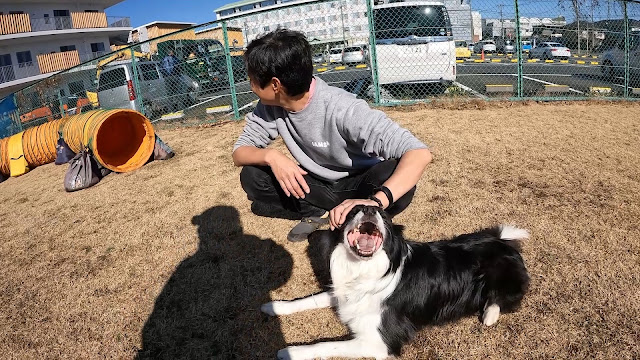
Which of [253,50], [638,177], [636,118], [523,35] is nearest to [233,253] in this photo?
[253,50]

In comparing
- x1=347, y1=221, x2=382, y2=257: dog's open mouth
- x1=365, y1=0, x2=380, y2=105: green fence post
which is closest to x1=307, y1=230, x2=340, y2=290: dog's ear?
x1=347, y1=221, x2=382, y2=257: dog's open mouth

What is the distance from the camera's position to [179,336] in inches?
86.7

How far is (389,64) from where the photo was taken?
7.32 m

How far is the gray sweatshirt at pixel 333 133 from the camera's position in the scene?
6.69 feet

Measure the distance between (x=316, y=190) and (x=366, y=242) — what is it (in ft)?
3.06

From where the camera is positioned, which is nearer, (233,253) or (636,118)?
(233,253)

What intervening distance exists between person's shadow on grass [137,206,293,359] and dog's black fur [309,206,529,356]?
57 centimetres

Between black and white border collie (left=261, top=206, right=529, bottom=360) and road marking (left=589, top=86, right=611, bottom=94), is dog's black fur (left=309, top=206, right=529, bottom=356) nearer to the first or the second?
black and white border collie (left=261, top=206, right=529, bottom=360)

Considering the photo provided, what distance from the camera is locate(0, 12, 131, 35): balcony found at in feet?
78.8

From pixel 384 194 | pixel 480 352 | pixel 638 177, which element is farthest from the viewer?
pixel 638 177

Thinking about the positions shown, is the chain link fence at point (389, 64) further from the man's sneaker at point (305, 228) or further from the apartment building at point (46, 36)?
the apartment building at point (46, 36)

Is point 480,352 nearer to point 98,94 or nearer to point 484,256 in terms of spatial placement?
point 484,256

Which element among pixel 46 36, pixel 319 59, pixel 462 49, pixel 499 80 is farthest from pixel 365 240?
pixel 46 36

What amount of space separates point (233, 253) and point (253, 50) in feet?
4.94
